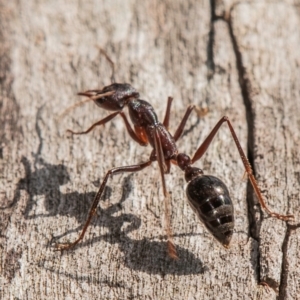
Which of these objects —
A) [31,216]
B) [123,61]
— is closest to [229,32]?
[123,61]

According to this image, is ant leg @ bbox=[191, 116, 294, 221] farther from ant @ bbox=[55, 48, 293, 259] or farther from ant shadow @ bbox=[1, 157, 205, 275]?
ant shadow @ bbox=[1, 157, 205, 275]

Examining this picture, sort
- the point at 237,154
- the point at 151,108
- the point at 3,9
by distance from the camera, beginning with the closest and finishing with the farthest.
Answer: the point at 237,154, the point at 151,108, the point at 3,9

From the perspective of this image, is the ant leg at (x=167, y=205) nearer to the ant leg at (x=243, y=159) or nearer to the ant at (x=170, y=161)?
the ant at (x=170, y=161)

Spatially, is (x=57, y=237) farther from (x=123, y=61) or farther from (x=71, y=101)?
(x=123, y=61)

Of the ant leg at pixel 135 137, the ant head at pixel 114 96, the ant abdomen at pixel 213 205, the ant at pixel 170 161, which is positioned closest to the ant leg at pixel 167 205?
the ant at pixel 170 161

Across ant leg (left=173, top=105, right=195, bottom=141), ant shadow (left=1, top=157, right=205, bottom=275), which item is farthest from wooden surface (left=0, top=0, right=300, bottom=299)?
ant leg (left=173, top=105, right=195, bottom=141)

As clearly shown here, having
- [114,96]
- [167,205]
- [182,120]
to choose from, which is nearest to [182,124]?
[182,120]
